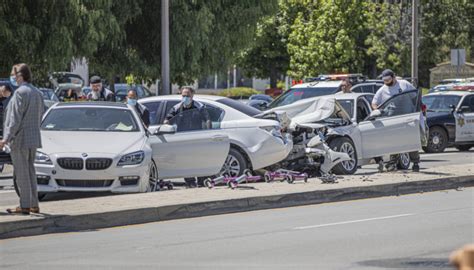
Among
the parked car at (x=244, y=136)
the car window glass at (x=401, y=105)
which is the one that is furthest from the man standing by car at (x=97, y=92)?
the car window glass at (x=401, y=105)

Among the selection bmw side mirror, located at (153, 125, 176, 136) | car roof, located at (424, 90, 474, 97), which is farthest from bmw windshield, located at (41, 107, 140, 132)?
car roof, located at (424, 90, 474, 97)

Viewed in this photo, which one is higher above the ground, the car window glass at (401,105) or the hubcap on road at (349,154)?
the car window glass at (401,105)

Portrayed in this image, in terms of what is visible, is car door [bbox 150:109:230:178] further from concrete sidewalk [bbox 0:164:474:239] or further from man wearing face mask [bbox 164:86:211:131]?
concrete sidewalk [bbox 0:164:474:239]

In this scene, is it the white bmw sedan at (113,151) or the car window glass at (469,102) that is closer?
the white bmw sedan at (113,151)

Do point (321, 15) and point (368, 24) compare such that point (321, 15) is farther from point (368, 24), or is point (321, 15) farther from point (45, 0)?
point (45, 0)

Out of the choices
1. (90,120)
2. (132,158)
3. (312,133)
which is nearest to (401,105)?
(312,133)

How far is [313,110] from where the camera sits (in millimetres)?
19422

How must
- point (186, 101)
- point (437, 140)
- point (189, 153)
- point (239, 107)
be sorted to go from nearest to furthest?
1. point (189, 153)
2. point (186, 101)
3. point (239, 107)
4. point (437, 140)

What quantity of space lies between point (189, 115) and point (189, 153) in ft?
3.06

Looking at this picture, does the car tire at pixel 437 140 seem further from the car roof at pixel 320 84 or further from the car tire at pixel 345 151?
the car tire at pixel 345 151

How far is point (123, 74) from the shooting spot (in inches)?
1204

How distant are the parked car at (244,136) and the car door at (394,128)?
2292mm

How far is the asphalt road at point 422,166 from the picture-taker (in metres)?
15.6

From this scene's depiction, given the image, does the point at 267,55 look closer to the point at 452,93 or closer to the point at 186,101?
the point at 452,93
